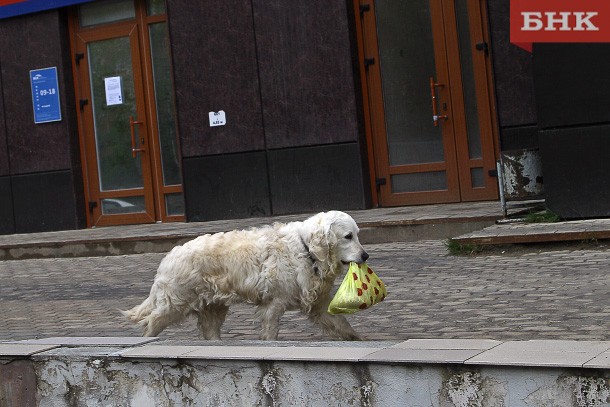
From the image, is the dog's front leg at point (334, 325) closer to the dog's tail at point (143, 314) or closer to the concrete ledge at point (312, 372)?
the dog's tail at point (143, 314)

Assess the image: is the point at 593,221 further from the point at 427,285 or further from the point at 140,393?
the point at 140,393

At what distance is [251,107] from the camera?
15.8 m

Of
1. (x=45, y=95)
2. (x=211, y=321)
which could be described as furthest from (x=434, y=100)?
(x=211, y=321)

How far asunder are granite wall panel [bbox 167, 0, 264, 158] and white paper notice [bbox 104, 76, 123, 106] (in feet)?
4.03

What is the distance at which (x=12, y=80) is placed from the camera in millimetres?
18078

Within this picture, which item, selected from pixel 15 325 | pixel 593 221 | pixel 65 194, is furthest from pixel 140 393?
pixel 65 194

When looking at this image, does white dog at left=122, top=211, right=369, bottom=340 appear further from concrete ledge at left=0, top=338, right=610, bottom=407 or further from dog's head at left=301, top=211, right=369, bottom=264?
concrete ledge at left=0, top=338, right=610, bottom=407

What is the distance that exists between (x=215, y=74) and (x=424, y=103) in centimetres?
308

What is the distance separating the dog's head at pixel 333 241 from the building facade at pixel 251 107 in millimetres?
6377

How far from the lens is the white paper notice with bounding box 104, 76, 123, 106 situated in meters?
17.2

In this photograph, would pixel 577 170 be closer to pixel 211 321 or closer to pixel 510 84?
pixel 510 84

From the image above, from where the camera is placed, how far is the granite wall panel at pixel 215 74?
15766 millimetres

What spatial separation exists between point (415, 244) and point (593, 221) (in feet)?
6.55

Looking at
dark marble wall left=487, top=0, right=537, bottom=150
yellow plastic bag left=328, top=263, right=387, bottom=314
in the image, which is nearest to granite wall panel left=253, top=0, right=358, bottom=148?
dark marble wall left=487, top=0, right=537, bottom=150
